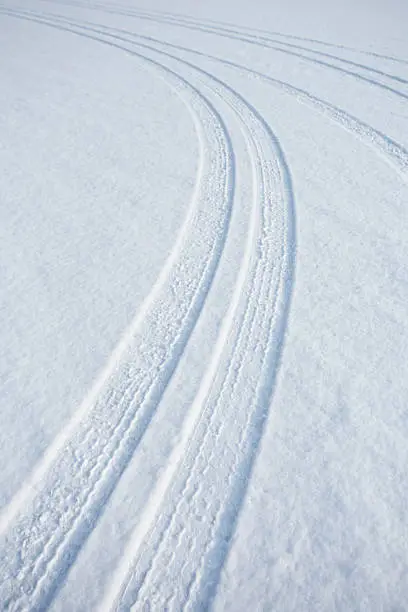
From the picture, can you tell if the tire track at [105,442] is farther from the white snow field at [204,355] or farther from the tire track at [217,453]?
the tire track at [217,453]

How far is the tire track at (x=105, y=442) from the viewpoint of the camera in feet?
7.38

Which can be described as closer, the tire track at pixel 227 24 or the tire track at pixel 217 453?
the tire track at pixel 217 453

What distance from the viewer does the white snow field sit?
2277 mm

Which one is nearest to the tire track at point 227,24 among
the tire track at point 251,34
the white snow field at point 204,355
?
the tire track at point 251,34

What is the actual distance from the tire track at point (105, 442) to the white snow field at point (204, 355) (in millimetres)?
12

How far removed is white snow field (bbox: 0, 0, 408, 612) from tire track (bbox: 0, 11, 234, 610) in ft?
0.04

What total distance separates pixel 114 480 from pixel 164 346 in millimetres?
1098

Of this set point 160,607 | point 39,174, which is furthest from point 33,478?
point 39,174

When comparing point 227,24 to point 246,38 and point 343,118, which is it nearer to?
point 246,38

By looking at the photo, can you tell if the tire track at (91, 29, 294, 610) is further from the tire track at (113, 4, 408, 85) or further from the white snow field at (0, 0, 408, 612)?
the tire track at (113, 4, 408, 85)

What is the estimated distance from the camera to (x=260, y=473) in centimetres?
262

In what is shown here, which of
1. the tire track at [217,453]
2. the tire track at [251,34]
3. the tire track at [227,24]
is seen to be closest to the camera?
the tire track at [217,453]

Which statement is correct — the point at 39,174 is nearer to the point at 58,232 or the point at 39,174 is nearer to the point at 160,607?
the point at 58,232

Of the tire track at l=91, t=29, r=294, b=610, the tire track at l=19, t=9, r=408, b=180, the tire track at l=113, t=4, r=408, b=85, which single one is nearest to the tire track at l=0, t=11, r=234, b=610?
the tire track at l=91, t=29, r=294, b=610
